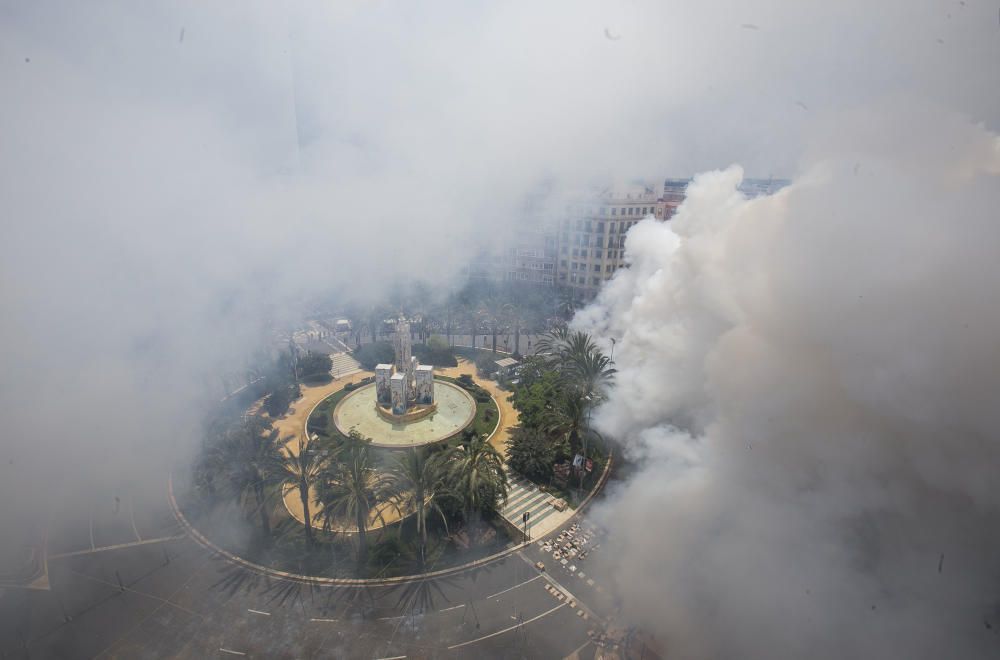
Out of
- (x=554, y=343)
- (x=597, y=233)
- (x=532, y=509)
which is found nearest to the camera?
(x=532, y=509)

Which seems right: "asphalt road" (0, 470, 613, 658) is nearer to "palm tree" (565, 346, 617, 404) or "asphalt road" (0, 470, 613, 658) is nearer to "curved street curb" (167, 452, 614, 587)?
"curved street curb" (167, 452, 614, 587)

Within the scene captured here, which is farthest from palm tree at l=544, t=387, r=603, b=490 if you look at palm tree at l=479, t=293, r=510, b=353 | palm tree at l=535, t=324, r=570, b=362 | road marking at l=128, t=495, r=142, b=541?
road marking at l=128, t=495, r=142, b=541

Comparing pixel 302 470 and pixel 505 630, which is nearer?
pixel 505 630

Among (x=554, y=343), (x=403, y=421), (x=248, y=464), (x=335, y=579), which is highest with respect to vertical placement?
(x=248, y=464)

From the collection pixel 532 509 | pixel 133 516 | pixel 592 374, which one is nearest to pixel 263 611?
pixel 133 516

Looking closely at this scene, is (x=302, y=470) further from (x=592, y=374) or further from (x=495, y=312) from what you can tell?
(x=495, y=312)

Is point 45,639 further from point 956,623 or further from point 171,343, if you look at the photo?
point 956,623

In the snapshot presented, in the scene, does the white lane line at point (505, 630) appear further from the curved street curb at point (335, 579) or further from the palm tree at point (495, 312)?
the palm tree at point (495, 312)
